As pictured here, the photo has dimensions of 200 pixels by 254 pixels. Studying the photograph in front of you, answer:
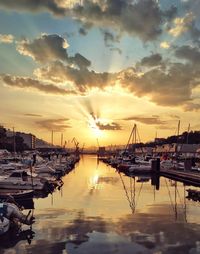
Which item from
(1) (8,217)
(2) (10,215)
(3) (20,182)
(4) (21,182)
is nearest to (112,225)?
(2) (10,215)

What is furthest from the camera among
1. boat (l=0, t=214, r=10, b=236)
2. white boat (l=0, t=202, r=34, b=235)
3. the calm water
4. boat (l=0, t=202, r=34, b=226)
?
boat (l=0, t=202, r=34, b=226)

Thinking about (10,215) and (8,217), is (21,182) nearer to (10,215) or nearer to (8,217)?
(10,215)

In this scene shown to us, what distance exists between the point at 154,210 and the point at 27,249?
17626 mm

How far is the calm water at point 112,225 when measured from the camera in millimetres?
24500

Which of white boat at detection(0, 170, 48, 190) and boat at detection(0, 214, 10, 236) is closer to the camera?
boat at detection(0, 214, 10, 236)

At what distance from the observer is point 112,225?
102ft

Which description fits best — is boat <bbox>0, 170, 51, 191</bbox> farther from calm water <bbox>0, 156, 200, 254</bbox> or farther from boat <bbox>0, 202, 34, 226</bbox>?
boat <bbox>0, 202, 34, 226</bbox>

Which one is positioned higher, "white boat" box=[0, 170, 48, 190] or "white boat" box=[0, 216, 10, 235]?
"white boat" box=[0, 170, 48, 190]

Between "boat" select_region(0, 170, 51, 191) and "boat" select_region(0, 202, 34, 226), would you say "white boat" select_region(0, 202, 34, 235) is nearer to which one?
"boat" select_region(0, 202, 34, 226)

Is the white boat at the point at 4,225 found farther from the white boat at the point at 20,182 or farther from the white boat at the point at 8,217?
the white boat at the point at 20,182

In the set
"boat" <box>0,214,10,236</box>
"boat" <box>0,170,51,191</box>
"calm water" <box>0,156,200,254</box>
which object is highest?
"boat" <box>0,170,51,191</box>

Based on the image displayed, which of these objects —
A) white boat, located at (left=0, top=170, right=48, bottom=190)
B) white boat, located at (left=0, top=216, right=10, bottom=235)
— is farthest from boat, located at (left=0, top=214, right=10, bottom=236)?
white boat, located at (left=0, top=170, right=48, bottom=190)

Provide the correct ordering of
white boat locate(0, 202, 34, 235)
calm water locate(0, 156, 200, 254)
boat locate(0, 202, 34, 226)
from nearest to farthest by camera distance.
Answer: calm water locate(0, 156, 200, 254)
white boat locate(0, 202, 34, 235)
boat locate(0, 202, 34, 226)

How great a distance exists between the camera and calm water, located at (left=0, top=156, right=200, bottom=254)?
24.5 m
